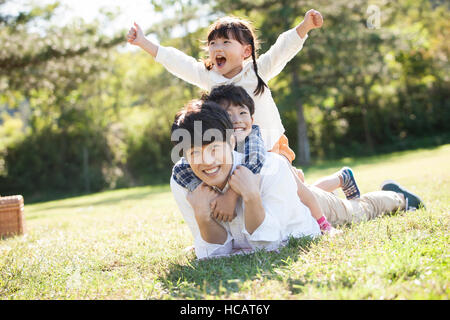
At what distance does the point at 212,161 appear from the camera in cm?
289

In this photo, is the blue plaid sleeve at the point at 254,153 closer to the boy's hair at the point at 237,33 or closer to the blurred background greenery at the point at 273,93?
the boy's hair at the point at 237,33

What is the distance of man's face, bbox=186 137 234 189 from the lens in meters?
2.88

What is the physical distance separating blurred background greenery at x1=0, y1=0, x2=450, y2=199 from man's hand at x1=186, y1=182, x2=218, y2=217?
13132 mm

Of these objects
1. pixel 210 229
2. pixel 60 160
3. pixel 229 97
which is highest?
pixel 229 97

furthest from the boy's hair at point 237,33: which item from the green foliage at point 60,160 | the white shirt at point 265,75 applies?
the green foliage at point 60,160

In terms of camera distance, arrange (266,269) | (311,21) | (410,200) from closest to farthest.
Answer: (266,269)
(311,21)
(410,200)

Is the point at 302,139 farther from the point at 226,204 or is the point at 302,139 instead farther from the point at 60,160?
the point at 226,204

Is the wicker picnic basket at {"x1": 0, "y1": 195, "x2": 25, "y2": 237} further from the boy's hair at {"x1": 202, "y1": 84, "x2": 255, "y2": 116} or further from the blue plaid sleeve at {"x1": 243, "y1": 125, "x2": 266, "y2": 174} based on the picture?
the blue plaid sleeve at {"x1": 243, "y1": 125, "x2": 266, "y2": 174}

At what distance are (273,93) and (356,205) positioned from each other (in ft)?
55.4

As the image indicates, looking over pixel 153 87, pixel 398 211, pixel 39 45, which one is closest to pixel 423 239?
pixel 398 211

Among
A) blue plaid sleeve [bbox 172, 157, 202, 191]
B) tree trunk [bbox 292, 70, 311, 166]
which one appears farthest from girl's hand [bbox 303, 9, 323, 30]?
tree trunk [bbox 292, 70, 311, 166]

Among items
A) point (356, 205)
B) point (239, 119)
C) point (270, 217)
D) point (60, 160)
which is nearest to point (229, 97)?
point (239, 119)

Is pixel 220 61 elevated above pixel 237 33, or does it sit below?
below
